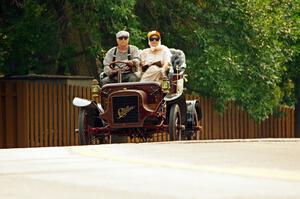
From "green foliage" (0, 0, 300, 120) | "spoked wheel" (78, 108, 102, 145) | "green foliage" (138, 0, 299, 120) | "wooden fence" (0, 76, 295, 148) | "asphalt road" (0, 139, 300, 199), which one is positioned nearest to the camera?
"asphalt road" (0, 139, 300, 199)

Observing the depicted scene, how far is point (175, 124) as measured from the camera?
16.6 meters

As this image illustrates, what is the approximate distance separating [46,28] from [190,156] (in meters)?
16.0

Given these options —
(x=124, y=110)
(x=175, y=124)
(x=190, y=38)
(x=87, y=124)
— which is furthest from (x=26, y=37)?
(x=175, y=124)

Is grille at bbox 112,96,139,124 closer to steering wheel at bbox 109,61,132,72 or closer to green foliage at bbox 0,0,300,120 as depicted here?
steering wheel at bbox 109,61,132,72

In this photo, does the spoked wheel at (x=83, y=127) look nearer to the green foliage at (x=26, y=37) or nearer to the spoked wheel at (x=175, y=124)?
the spoked wheel at (x=175, y=124)

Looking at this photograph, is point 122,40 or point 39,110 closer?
point 122,40

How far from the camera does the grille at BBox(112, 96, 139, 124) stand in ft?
56.2

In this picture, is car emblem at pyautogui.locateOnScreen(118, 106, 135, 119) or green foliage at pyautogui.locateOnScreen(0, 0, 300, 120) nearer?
car emblem at pyautogui.locateOnScreen(118, 106, 135, 119)

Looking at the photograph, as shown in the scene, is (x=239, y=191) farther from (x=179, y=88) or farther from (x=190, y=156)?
(x=179, y=88)

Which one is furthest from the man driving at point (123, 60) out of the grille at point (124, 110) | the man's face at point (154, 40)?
the grille at point (124, 110)

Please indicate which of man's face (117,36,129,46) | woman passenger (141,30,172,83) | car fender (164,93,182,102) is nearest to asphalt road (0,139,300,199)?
car fender (164,93,182,102)

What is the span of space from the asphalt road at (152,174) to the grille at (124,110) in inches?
253

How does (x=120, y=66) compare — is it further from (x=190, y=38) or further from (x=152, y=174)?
(x=152, y=174)

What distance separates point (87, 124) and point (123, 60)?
1.22 metres
